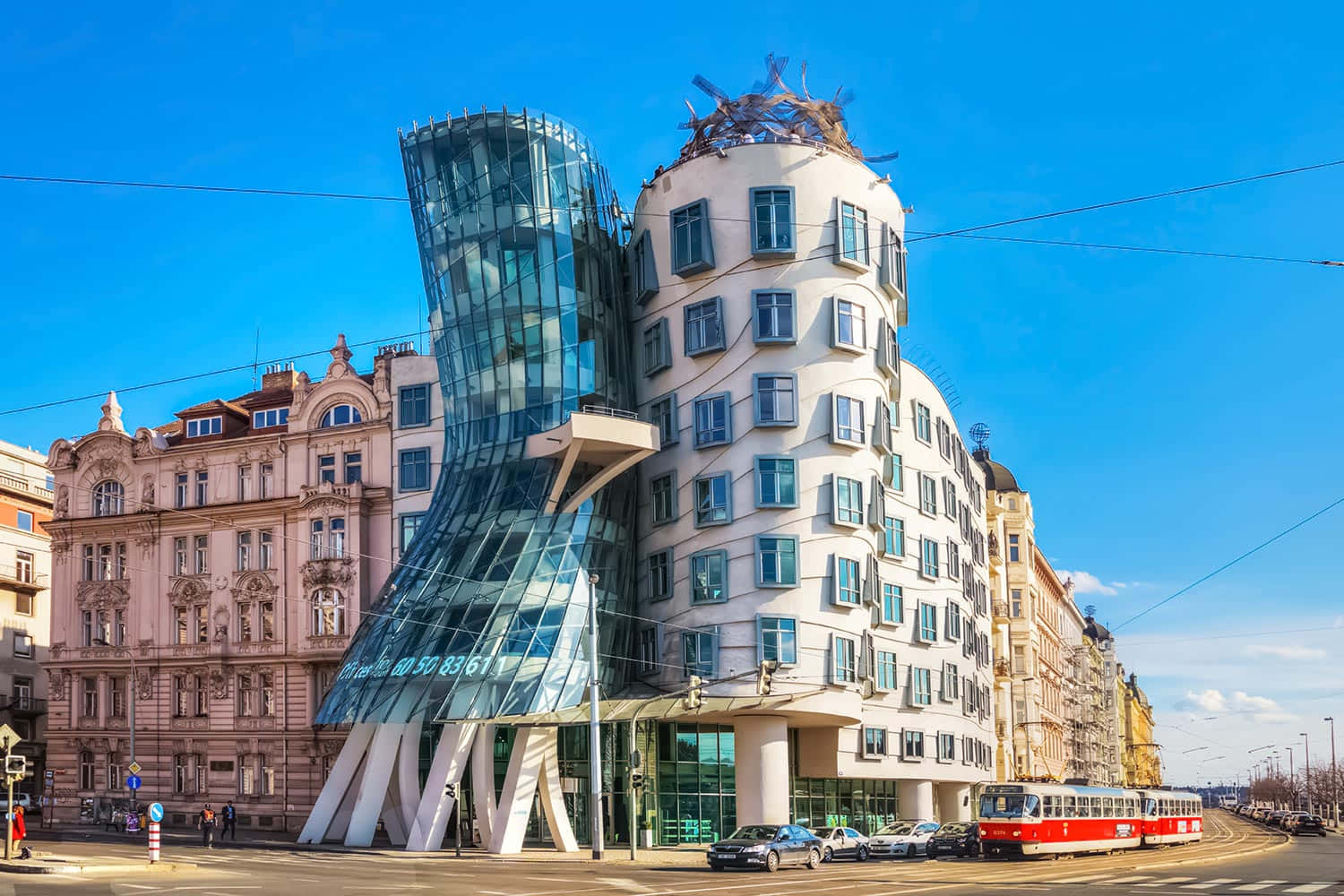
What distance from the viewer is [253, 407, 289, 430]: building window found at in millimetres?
77000

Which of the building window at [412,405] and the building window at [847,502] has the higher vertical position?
the building window at [412,405]

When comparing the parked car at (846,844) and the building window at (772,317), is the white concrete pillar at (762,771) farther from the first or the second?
the building window at (772,317)

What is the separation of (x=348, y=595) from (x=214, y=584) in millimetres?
8632

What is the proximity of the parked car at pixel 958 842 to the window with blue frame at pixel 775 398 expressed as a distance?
55.6ft

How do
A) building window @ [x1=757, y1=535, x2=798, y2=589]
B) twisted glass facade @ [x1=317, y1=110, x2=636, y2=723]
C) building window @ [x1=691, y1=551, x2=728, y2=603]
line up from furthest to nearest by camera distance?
building window @ [x1=691, y1=551, x2=728, y2=603]
building window @ [x1=757, y1=535, x2=798, y2=589]
twisted glass facade @ [x1=317, y1=110, x2=636, y2=723]

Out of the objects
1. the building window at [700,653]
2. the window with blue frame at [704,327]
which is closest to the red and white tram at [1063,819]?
the building window at [700,653]

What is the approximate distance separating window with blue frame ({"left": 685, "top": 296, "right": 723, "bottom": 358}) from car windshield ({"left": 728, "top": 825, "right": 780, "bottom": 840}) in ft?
72.1

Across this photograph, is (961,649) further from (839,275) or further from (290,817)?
(290,817)

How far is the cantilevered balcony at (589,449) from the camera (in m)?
56.4

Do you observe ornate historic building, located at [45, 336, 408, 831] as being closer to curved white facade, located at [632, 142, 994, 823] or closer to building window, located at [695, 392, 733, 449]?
curved white facade, located at [632, 142, 994, 823]

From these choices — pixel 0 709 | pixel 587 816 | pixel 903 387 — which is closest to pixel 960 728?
pixel 903 387

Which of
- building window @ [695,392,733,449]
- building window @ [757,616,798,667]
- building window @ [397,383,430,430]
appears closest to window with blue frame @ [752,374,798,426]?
building window @ [695,392,733,449]

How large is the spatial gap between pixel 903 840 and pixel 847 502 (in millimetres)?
13581

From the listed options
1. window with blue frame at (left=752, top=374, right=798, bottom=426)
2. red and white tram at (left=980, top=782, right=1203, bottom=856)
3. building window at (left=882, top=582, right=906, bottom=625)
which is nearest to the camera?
red and white tram at (left=980, top=782, right=1203, bottom=856)
